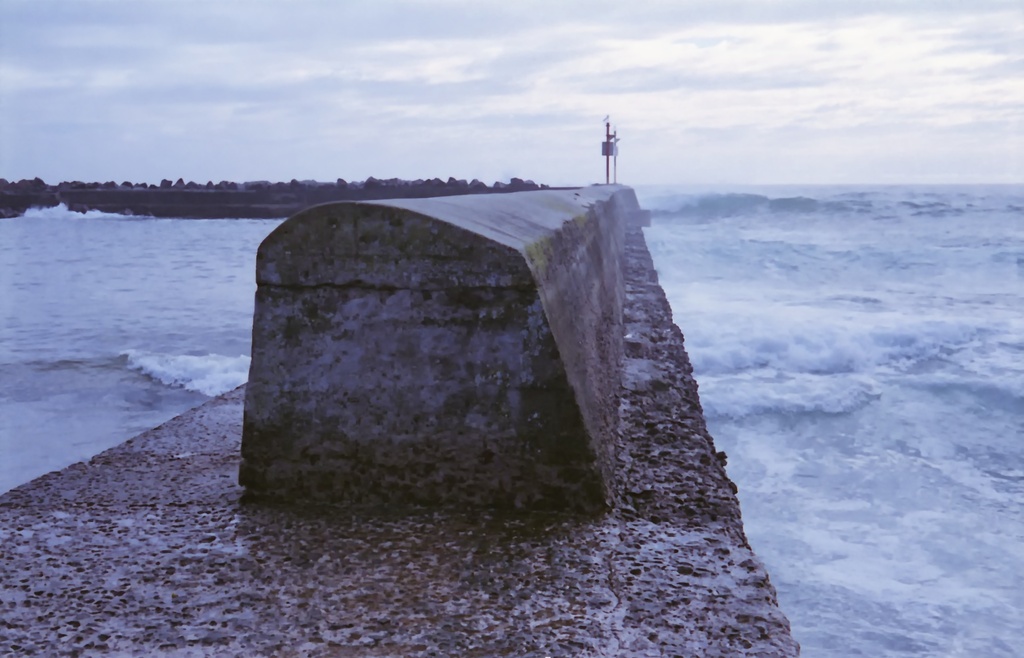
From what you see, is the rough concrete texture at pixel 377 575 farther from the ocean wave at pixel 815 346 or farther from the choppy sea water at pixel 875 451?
the ocean wave at pixel 815 346

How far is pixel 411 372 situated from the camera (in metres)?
1.69

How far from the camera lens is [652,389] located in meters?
2.56

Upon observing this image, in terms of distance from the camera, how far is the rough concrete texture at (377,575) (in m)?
1.21

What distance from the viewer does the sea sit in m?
4.04

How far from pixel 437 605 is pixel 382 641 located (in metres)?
0.13

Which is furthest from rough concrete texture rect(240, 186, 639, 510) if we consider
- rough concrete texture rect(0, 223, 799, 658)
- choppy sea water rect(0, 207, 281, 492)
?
choppy sea water rect(0, 207, 281, 492)

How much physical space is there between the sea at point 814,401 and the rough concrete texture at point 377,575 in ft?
7.82

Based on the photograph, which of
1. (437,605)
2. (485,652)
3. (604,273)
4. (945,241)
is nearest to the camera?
(485,652)

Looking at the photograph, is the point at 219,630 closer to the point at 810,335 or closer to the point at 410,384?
the point at 410,384

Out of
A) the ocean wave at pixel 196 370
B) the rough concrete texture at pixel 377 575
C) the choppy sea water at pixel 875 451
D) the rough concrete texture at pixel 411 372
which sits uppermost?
the rough concrete texture at pixel 411 372

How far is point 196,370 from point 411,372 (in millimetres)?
5766

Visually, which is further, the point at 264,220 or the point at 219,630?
the point at 264,220

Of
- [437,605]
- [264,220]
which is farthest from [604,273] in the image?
[264,220]

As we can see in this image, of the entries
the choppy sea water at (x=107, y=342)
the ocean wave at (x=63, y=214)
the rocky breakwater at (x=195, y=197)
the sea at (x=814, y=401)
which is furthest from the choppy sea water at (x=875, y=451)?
the ocean wave at (x=63, y=214)
